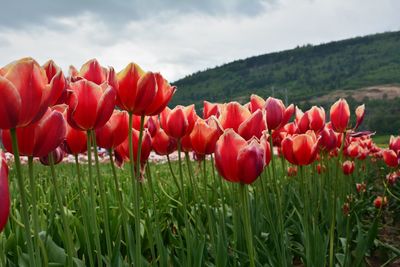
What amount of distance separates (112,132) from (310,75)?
175339 mm

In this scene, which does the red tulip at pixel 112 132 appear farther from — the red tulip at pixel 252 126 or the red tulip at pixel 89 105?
the red tulip at pixel 252 126

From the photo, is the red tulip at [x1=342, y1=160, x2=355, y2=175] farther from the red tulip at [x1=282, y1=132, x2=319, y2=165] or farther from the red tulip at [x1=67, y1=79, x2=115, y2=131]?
the red tulip at [x1=67, y1=79, x2=115, y2=131]

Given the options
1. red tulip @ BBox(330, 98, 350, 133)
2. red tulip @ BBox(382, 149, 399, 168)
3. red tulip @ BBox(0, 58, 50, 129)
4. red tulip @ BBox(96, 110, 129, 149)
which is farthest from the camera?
red tulip @ BBox(382, 149, 399, 168)

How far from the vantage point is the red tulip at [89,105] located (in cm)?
134

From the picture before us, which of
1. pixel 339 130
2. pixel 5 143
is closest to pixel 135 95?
pixel 5 143

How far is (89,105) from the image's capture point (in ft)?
4.42

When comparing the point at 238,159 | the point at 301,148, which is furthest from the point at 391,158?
the point at 238,159

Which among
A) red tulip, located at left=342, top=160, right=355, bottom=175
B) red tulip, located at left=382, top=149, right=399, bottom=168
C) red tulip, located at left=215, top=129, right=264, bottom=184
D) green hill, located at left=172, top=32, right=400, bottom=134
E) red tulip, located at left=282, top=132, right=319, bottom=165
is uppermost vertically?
green hill, located at left=172, top=32, right=400, bottom=134

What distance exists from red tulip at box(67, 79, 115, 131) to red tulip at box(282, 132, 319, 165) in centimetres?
118

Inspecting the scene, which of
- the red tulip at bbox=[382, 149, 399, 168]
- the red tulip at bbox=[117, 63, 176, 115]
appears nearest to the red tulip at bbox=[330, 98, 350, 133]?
the red tulip at bbox=[382, 149, 399, 168]

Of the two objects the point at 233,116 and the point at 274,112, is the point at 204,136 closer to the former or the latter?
the point at 233,116

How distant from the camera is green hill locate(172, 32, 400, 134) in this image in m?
152

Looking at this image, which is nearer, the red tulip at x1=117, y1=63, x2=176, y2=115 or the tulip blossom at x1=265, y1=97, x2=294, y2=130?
the red tulip at x1=117, y1=63, x2=176, y2=115

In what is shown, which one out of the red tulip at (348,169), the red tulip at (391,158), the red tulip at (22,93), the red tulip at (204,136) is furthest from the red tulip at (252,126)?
the red tulip at (348,169)
